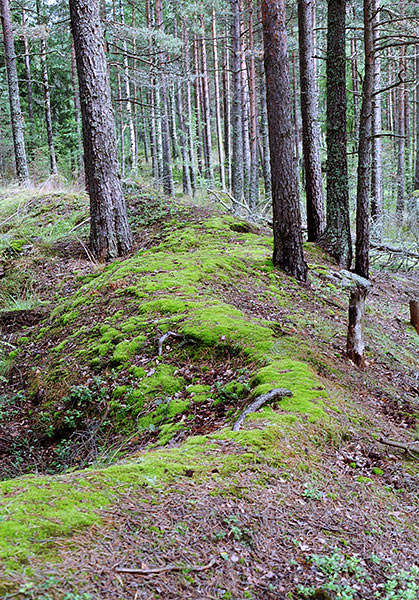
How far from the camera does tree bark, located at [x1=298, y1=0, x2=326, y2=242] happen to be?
959 centimetres

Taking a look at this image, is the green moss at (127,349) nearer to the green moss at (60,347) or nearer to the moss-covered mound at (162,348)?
the moss-covered mound at (162,348)

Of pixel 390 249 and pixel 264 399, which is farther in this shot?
pixel 390 249

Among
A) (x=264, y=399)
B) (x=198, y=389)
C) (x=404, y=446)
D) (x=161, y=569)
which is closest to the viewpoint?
(x=161, y=569)

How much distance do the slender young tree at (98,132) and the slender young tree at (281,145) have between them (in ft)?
9.46

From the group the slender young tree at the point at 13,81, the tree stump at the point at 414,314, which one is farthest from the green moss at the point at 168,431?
the slender young tree at the point at 13,81

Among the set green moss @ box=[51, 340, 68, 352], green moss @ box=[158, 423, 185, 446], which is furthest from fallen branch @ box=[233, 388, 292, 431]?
green moss @ box=[51, 340, 68, 352]

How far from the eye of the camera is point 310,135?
9805 mm

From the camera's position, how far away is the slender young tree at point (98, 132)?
7602mm

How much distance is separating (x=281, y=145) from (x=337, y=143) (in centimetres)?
253

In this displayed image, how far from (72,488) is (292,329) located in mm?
3621

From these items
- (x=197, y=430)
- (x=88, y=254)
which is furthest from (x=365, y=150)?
(x=197, y=430)

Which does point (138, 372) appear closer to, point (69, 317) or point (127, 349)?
point (127, 349)

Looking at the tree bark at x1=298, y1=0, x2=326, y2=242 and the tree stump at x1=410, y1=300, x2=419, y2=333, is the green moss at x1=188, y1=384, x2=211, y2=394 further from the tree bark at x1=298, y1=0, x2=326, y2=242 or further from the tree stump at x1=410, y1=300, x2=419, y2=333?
the tree bark at x1=298, y1=0, x2=326, y2=242

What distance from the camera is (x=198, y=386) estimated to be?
432cm
